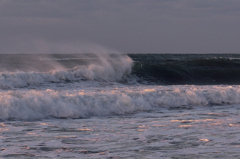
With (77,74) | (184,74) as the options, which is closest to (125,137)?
(77,74)

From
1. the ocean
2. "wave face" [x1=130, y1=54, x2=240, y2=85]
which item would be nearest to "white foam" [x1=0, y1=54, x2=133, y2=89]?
the ocean

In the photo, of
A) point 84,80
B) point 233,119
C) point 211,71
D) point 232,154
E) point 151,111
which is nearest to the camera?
point 232,154

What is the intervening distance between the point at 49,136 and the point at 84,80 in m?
13.7

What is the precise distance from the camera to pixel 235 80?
95.1 ft

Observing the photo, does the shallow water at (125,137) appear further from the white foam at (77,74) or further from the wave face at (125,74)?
the wave face at (125,74)

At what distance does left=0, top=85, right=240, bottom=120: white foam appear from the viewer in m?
10.5

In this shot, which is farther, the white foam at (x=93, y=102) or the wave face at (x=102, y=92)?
the wave face at (x=102, y=92)

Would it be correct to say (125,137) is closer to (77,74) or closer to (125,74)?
(77,74)

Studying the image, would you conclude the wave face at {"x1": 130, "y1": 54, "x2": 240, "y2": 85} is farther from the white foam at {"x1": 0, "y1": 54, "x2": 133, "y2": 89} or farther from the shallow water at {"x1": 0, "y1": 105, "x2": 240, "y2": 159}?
the shallow water at {"x1": 0, "y1": 105, "x2": 240, "y2": 159}

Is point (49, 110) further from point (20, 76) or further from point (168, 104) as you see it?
point (20, 76)

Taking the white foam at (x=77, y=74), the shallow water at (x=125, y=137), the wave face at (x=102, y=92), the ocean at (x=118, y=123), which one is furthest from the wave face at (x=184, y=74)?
the shallow water at (x=125, y=137)

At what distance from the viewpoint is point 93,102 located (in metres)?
11.9

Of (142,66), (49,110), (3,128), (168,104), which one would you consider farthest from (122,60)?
(3,128)

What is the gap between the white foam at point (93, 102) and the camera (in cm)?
1049
